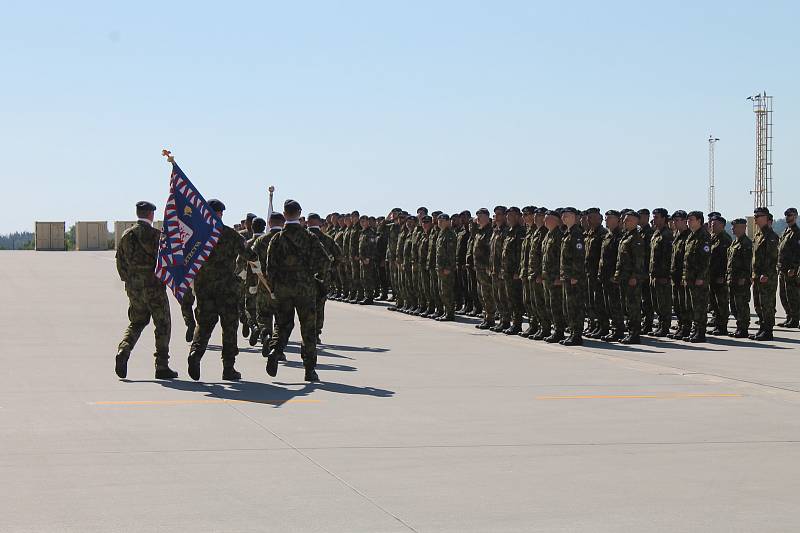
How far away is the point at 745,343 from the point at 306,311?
8249 mm

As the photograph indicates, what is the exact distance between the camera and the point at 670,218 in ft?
67.1

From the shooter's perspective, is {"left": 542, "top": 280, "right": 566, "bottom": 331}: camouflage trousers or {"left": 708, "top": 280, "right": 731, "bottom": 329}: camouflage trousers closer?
{"left": 542, "top": 280, "right": 566, "bottom": 331}: camouflage trousers

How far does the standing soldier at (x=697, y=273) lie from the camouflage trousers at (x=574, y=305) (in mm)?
1973

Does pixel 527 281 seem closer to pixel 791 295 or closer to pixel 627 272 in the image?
pixel 627 272

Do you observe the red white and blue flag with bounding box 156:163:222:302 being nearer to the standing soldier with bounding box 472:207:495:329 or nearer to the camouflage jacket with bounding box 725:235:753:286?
the standing soldier with bounding box 472:207:495:329

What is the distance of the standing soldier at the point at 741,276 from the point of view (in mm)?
19109

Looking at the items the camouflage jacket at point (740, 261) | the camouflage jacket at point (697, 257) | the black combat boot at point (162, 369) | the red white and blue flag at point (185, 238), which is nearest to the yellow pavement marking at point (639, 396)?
the red white and blue flag at point (185, 238)

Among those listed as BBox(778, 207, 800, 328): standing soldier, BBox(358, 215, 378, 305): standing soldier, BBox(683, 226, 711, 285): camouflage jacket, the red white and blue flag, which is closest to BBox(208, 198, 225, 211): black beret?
the red white and blue flag

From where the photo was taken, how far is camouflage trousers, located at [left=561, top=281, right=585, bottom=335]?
17.9 m

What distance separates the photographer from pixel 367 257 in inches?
1141

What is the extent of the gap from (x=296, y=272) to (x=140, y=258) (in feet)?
5.87

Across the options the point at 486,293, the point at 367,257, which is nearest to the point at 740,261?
the point at 486,293

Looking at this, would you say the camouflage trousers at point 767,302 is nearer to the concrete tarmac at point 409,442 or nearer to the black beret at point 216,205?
the concrete tarmac at point 409,442

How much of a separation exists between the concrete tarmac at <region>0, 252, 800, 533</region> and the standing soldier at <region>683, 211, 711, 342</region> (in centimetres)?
174
